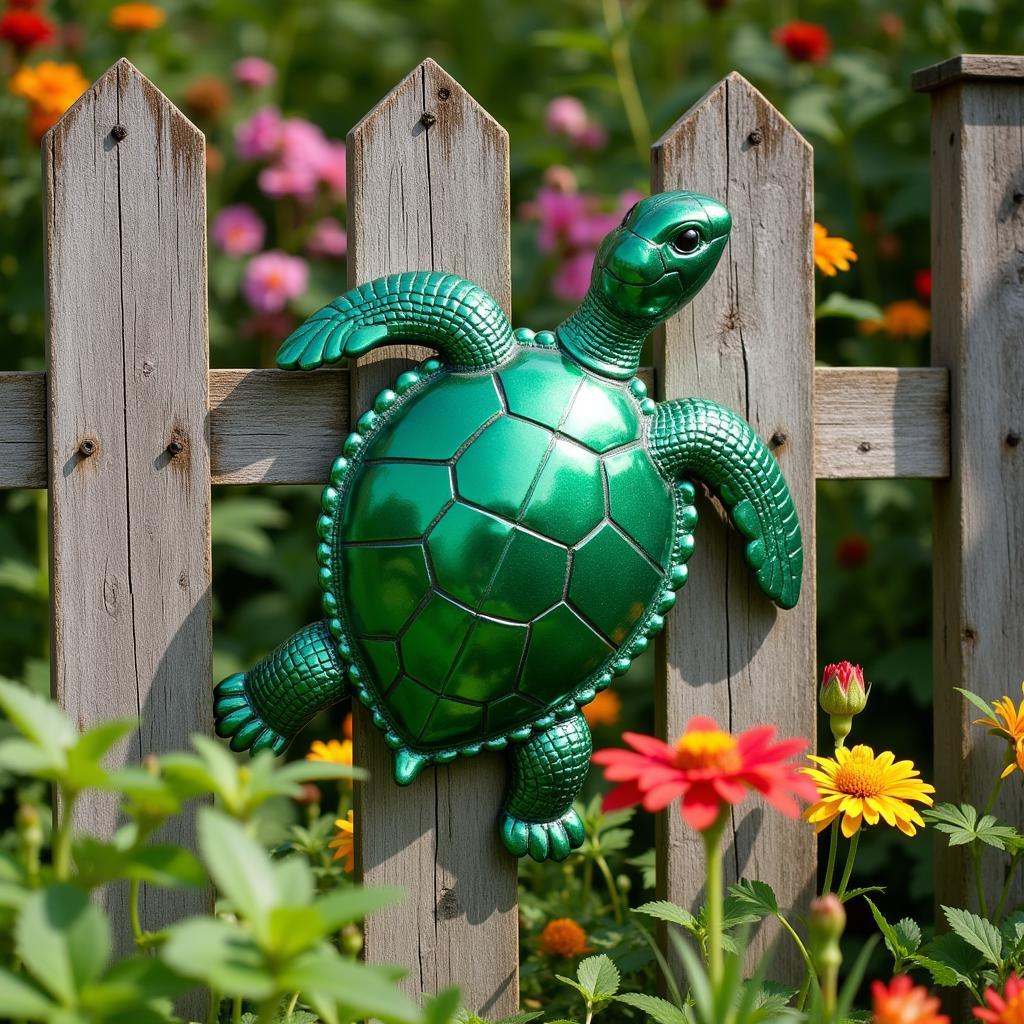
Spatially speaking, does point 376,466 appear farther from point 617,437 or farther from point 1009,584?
point 1009,584

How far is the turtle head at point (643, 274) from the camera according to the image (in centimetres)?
168

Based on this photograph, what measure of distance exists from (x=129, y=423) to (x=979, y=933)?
1.30 m

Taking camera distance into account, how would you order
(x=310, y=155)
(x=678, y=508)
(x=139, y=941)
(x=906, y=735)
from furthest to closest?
1. (x=310, y=155)
2. (x=906, y=735)
3. (x=678, y=508)
4. (x=139, y=941)

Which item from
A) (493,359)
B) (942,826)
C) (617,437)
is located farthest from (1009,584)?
(493,359)

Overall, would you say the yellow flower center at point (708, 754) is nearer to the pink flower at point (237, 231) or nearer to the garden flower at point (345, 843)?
the garden flower at point (345, 843)

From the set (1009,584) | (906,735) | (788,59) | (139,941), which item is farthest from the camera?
(788,59)

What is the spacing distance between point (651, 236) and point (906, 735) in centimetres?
155

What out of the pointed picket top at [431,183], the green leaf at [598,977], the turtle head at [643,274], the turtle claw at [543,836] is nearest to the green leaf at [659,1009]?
the green leaf at [598,977]

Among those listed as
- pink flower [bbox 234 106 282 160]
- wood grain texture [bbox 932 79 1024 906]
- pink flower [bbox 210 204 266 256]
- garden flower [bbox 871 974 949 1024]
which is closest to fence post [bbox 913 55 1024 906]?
wood grain texture [bbox 932 79 1024 906]

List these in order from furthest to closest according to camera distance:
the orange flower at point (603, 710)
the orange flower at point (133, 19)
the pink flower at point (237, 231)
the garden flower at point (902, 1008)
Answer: the pink flower at point (237, 231) → the orange flower at point (133, 19) → the orange flower at point (603, 710) → the garden flower at point (902, 1008)

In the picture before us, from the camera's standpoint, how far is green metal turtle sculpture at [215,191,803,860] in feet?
5.34

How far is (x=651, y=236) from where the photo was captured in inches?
66.2

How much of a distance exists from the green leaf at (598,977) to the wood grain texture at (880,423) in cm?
79

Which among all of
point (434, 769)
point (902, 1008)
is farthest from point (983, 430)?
point (902, 1008)
